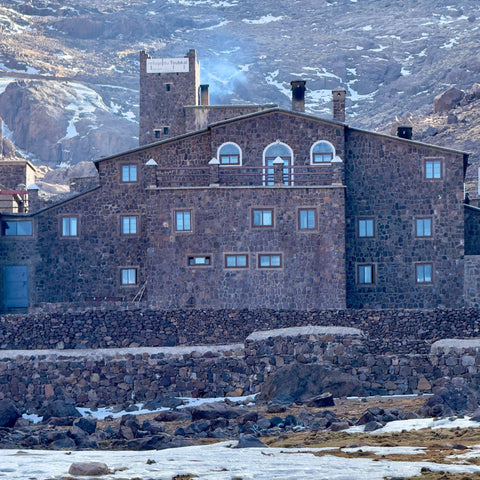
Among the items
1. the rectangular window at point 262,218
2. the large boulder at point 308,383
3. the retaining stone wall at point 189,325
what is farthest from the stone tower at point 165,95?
the large boulder at point 308,383

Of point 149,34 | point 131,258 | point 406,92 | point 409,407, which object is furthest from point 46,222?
point 149,34

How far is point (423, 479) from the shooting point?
23297 millimetres

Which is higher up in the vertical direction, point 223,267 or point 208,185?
point 208,185

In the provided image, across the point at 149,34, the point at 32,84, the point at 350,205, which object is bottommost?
the point at 350,205

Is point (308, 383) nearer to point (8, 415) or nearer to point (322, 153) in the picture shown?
point (8, 415)

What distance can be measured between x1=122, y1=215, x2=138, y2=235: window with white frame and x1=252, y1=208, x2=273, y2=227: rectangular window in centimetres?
671

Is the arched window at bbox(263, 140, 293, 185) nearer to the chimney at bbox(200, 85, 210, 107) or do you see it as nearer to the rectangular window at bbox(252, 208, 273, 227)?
the rectangular window at bbox(252, 208, 273, 227)

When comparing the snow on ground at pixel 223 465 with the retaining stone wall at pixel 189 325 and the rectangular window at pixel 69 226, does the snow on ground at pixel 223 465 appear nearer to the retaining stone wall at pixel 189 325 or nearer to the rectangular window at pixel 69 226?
the retaining stone wall at pixel 189 325

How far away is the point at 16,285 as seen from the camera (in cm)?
5612

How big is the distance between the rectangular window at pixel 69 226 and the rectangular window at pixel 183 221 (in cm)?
606

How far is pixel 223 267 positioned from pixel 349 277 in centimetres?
628

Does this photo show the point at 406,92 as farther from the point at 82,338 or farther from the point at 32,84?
the point at 82,338

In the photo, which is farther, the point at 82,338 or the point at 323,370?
the point at 82,338

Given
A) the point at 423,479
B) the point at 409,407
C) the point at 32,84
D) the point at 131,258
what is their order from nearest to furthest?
1. the point at 423,479
2. the point at 409,407
3. the point at 131,258
4. the point at 32,84
